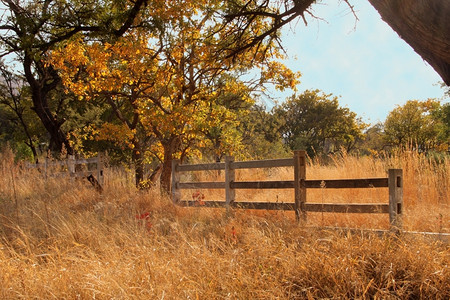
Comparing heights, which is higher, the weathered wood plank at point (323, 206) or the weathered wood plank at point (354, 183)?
the weathered wood plank at point (354, 183)

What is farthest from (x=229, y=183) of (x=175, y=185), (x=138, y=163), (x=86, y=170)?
(x=86, y=170)

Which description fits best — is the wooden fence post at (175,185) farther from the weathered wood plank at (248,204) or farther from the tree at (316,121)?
the tree at (316,121)

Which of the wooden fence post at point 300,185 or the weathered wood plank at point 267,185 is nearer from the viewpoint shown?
the wooden fence post at point 300,185

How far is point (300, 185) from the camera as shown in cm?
707

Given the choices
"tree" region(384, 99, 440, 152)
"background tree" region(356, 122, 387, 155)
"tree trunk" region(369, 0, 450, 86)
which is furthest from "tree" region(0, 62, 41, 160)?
"tree" region(384, 99, 440, 152)

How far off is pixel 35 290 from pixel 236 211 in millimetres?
4102

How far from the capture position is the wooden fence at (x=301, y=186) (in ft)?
20.2

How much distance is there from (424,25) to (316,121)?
117 feet

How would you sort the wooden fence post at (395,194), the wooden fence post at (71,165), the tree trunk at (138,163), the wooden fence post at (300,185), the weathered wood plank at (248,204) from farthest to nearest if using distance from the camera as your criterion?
the tree trunk at (138,163), the wooden fence post at (71,165), the weathered wood plank at (248,204), the wooden fence post at (300,185), the wooden fence post at (395,194)

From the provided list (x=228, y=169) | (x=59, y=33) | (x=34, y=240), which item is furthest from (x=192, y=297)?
(x=59, y=33)

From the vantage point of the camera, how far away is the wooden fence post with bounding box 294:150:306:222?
6965 mm

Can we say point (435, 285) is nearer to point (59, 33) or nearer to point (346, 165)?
point (346, 165)

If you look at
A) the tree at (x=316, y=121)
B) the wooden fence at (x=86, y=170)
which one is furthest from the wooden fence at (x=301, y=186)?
the tree at (x=316, y=121)

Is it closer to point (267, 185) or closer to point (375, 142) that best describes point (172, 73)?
point (267, 185)
